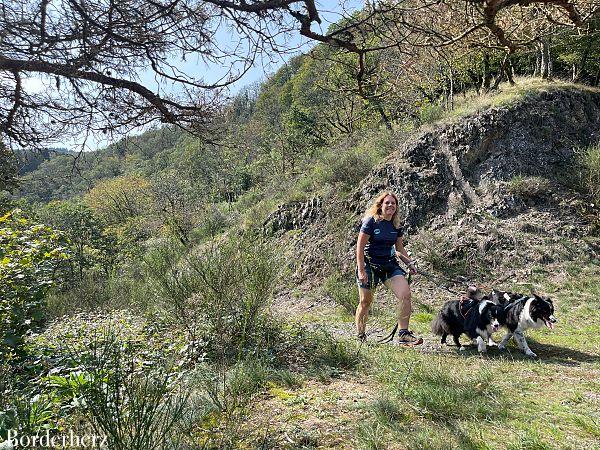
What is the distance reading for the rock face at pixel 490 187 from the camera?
9367 millimetres

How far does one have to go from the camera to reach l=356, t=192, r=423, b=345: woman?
4984 mm

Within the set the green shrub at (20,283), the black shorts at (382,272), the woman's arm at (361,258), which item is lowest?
the black shorts at (382,272)

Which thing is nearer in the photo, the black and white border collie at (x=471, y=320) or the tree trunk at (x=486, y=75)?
the black and white border collie at (x=471, y=320)

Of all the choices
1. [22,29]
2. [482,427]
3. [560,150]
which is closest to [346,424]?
[482,427]

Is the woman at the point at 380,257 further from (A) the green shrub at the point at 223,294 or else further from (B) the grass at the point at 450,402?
(A) the green shrub at the point at 223,294

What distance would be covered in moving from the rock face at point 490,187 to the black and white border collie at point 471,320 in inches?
168

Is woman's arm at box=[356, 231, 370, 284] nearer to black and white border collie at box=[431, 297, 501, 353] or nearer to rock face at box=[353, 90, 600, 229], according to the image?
black and white border collie at box=[431, 297, 501, 353]

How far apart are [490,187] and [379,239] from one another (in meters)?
6.52

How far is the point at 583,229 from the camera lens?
359 inches

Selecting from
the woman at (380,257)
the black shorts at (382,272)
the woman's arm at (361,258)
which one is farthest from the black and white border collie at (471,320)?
the woman's arm at (361,258)

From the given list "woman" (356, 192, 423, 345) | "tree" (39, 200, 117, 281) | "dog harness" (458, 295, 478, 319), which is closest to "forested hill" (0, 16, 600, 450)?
"woman" (356, 192, 423, 345)

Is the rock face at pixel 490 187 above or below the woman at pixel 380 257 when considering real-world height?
below

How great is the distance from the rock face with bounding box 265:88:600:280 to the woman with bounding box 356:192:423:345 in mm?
4925

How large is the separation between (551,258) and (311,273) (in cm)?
573
